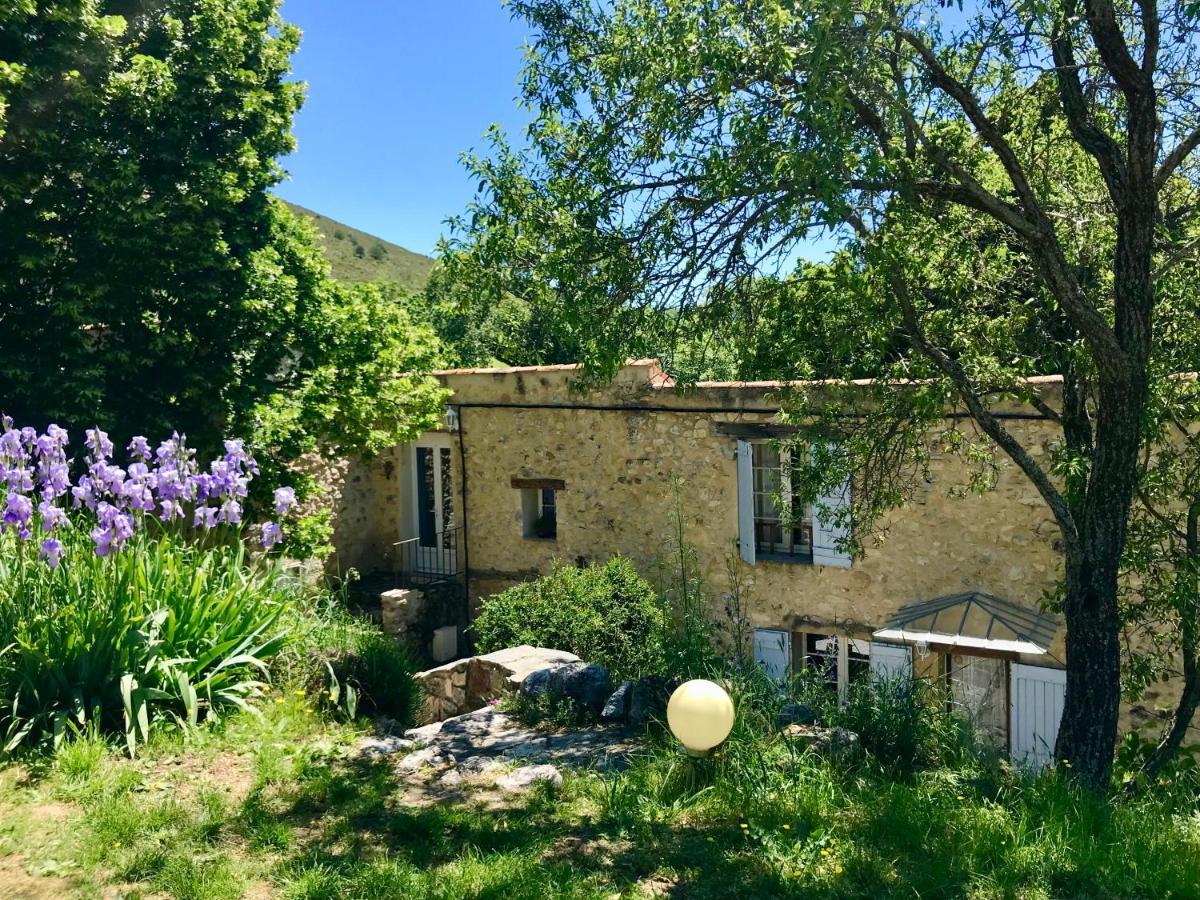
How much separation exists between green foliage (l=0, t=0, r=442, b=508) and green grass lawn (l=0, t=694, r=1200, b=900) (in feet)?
17.9

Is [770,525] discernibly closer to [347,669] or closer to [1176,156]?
[347,669]

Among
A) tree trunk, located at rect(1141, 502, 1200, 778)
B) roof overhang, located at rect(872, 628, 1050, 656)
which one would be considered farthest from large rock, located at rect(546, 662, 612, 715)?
tree trunk, located at rect(1141, 502, 1200, 778)

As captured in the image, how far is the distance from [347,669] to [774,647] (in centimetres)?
573

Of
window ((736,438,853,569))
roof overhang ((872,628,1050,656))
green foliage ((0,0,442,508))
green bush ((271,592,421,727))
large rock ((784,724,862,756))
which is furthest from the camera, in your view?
window ((736,438,853,569))

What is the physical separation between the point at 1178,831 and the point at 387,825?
11.4 ft

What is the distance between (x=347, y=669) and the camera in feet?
19.0

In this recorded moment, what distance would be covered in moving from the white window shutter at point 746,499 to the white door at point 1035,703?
3.02m

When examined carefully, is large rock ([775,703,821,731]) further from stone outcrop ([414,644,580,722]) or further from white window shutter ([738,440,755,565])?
white window shutter ([738,440,755,565])

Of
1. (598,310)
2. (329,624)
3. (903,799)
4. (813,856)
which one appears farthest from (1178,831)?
(329,624)

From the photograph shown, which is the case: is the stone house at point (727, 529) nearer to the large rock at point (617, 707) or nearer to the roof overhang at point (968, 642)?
the roof overhang at point (968, 642)

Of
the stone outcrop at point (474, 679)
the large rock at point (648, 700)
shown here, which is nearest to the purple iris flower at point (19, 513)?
the stone outcrop at point (474, 679)

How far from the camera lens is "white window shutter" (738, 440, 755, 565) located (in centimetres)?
1008

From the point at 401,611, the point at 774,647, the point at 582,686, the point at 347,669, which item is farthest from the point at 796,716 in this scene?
the point at 401,611

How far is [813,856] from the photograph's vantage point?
360 centimetres
